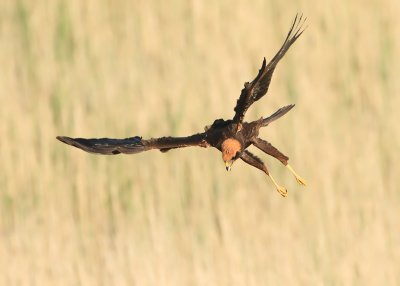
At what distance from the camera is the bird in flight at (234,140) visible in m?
4.67

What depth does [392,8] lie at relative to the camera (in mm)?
7488

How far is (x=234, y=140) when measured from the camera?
15.5ft

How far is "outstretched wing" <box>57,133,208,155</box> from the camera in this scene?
4.93m

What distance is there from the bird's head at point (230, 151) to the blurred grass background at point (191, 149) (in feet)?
6.45

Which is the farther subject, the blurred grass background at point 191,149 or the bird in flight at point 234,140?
the blurred grass background at point 191,149

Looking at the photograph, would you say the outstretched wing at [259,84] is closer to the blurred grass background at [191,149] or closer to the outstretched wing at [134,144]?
the outstretched wing at [134,144]

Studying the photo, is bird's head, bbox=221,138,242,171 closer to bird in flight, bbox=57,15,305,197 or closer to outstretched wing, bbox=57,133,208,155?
bird in flight, bbox=57,15,305,197

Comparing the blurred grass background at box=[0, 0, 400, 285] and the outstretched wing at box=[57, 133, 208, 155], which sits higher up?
the blurred grass background at box=[0, 0, 400, 285]

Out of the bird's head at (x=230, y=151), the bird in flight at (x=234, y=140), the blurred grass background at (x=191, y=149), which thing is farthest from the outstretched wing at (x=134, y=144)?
the blurred grass background at (x=191, y=149)

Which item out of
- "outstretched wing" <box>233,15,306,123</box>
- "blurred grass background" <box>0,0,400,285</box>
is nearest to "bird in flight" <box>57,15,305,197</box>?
"outstretched wing" <box>233,15,306,123</box>

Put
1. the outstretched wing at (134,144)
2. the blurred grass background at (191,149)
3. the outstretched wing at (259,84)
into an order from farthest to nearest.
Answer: the blurred grass background at (191,149), the outstretched wing at (134,144), the outstretched wing at (259,84)

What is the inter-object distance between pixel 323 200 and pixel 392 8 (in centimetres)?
142

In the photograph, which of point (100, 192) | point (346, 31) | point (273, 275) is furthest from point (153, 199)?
point (346, 31)

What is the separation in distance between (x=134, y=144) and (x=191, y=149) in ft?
5.64
